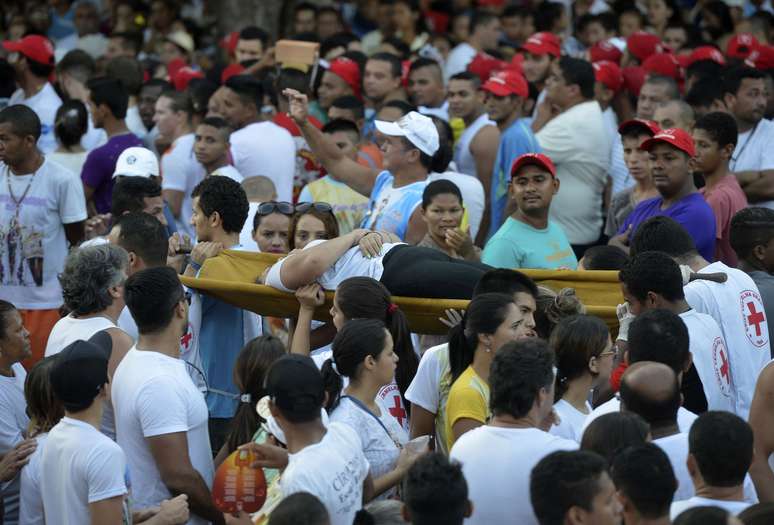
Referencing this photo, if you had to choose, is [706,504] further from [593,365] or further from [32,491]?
[32,491]

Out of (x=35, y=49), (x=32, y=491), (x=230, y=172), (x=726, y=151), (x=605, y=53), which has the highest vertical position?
(x=35, y=49)

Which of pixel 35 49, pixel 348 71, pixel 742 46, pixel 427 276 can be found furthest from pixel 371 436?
pixel 742 46

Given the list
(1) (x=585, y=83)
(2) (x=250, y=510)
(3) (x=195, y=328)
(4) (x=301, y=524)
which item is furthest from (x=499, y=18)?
(4) (x=301, y=524)

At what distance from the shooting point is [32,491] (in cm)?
529

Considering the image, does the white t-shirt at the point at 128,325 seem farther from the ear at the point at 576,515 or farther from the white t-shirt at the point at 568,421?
the ear at the point at 576,515

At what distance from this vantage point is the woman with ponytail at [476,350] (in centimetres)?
516

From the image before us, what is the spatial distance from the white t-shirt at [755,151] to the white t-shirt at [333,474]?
16.6ft

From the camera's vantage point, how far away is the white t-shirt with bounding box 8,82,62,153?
10.8 m

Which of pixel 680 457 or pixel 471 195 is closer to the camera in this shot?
pixel 680 457

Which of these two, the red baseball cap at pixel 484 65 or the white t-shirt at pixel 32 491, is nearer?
the white t-shirt at pixel 32 491

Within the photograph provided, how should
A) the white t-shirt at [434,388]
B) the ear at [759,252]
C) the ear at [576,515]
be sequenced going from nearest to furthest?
the ear at [576,515], the white t-shirt at [434,388], the ear at [759,252]

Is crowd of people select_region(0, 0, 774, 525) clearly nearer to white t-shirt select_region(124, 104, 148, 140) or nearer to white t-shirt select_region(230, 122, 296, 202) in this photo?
white t-shirt select_region(230, 122, 296, 202)

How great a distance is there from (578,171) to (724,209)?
6.28ft

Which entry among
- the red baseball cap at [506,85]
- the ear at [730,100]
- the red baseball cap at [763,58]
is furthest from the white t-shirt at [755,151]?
the red baseball cap at [763,58]
